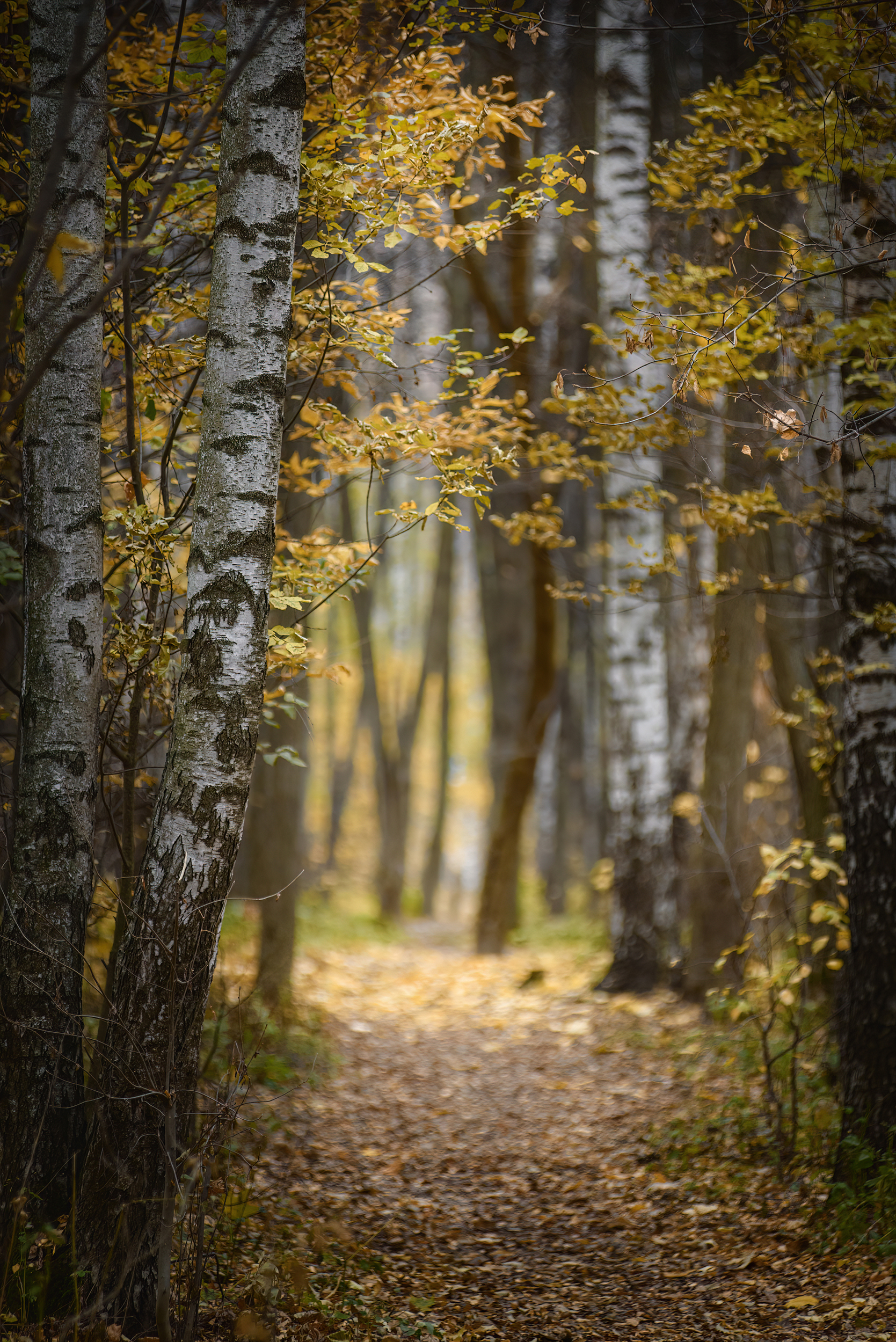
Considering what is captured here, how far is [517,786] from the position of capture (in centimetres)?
1132

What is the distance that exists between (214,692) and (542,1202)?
3.39m

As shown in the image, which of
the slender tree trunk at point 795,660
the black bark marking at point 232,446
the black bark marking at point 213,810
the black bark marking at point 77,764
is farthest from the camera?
the slender tree trunk at point 795,660

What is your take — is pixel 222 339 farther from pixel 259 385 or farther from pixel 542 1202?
pixel 542 1202

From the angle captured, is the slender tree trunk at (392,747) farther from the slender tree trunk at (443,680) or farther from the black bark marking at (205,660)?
the black bark marking at (205,660)

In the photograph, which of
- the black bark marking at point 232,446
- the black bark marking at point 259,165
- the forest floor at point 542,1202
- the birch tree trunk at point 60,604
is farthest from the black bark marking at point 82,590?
the forest floor at point 542,1202

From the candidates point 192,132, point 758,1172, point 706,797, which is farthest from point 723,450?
point 758,1172

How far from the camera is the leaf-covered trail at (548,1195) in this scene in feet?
11.5

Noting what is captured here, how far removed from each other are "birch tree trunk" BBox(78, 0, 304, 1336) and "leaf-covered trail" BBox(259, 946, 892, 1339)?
0.73m

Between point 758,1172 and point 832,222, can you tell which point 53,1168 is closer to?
point 758,1172

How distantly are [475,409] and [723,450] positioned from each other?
10.9 feet

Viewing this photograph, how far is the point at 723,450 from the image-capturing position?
7.01 metres

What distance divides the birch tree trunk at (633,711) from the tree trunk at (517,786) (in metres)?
1.95

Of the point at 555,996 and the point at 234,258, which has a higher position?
the point at 234,258

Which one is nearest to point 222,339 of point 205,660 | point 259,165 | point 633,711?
point 259,165
